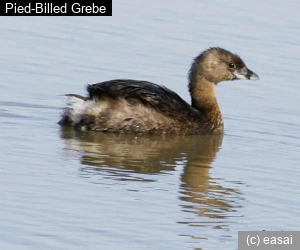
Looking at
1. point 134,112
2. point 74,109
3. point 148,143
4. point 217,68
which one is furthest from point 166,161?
point 217,68

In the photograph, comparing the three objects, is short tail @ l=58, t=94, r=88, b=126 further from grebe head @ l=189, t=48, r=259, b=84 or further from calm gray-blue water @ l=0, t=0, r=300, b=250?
grebe head @ l=189, t=48, r=259, b=84

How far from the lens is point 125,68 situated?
14.2 m

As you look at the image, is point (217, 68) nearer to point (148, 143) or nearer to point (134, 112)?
point (134, 112)

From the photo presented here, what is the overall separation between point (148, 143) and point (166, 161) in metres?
0.91

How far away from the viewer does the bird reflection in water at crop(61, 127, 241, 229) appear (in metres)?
9.03

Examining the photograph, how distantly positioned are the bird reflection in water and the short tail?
0.35 ft

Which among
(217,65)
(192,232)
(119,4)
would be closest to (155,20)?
(119,4)

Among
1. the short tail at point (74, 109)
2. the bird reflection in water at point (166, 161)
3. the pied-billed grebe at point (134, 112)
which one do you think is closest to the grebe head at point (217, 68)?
the pied-billed grebe at point (134, 112)

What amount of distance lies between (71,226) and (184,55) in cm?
741

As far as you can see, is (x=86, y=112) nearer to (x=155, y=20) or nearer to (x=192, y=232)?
(x=192, y=232)

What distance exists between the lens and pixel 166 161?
10695mm

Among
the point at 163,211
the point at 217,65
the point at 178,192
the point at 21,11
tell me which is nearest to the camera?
the point at 163,211

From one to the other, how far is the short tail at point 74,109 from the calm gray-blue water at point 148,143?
0.18 m

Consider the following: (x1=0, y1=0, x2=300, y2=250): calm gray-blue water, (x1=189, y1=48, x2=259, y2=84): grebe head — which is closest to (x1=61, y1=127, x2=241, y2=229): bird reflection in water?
(x1=0, y1=0, x2=300, y2=250): calm gray-blue water
